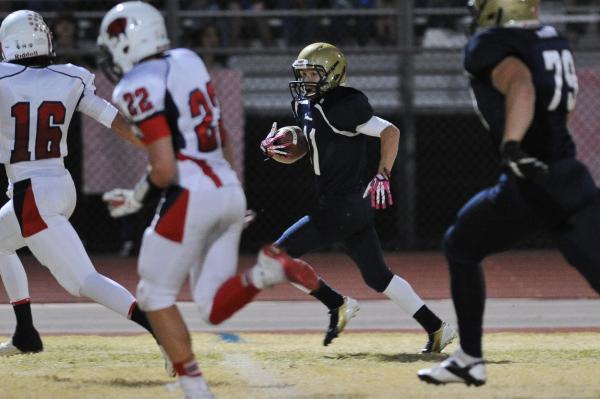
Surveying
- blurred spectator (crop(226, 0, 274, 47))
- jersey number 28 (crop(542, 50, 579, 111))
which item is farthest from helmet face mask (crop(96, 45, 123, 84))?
blurred spectator (crop(226, 0, 274, 47))

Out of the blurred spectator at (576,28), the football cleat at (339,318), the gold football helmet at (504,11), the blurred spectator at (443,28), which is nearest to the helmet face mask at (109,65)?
the gold football helmet at (504,11)

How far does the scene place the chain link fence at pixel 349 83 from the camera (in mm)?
12305

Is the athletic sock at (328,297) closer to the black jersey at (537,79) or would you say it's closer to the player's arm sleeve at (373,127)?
the player's arm sleeve at (373,127)

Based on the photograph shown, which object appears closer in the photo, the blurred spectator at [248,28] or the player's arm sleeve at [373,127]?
the player's arm sleeve at [373,127]

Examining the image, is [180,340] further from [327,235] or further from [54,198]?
[327,235]

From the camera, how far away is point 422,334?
776cm

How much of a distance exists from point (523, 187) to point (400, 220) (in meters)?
7.68

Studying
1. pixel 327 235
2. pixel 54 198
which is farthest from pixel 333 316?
pixel 54 198

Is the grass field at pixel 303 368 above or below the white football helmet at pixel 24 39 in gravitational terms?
below

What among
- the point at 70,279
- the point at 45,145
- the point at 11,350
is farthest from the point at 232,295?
the point at 11,350

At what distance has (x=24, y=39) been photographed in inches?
244

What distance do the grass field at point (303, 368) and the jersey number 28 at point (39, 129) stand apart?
106 centimetres

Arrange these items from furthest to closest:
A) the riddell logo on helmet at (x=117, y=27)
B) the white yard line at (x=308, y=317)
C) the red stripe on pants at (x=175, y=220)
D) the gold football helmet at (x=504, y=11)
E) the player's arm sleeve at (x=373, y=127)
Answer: the white yard line at (x=308, y=317) < the player's arm sleeve at (x=373, y=127) < the gold football helmet at (x=504, y=11) < the riddell logo on helmet at (x=117, y=27) < the red stripe on pants at (x=175, y=220)

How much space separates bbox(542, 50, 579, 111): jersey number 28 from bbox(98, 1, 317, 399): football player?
47.7 inches
